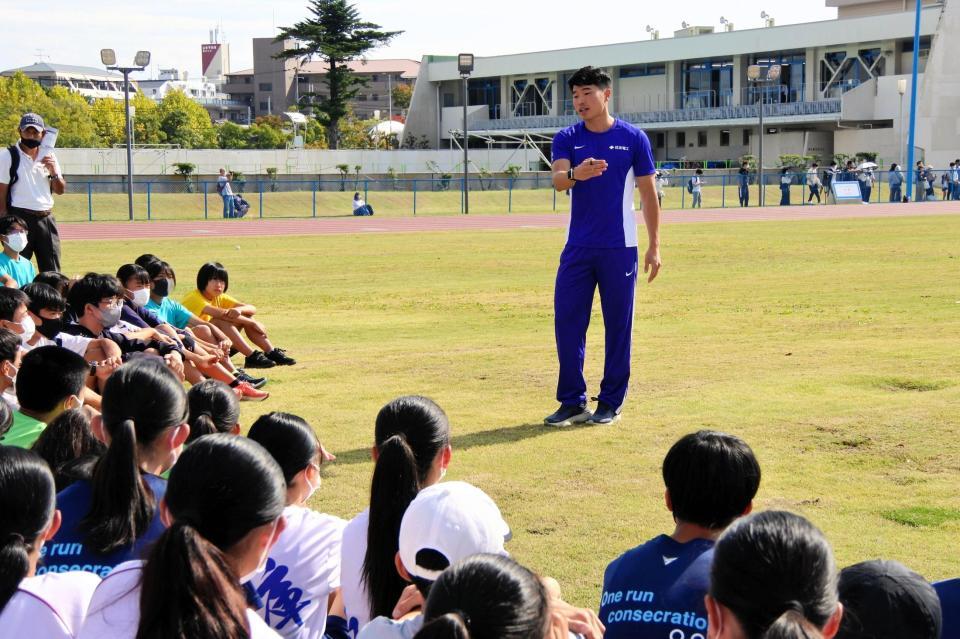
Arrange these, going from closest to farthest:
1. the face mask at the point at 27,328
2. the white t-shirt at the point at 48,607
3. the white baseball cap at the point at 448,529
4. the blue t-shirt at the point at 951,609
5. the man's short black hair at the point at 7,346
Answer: the white t-shirt at the point at 48,607 < the white baseball cap at the point at 448,529 < the blue t-shirt at the point at 951,609 < the man's short black hair at the point at 7,346 < the face mask at the point at 27,328

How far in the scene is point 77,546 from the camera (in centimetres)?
358

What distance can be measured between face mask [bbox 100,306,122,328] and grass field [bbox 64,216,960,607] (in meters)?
1.16

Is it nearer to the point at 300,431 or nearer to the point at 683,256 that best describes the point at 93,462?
the point at 300,431

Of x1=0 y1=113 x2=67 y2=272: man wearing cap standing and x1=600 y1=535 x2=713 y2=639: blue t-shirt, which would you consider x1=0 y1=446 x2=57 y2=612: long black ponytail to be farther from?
x1=0 y1=113 x2=67 y2=272: man wearing cap standing

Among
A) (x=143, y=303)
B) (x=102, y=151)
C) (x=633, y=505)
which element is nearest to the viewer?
(x=633, y=505)

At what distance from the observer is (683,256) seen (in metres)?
21.8

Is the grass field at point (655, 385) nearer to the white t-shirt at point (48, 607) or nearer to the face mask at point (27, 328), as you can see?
the face mask at point (27, 328)

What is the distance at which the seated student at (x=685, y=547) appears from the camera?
3205mm

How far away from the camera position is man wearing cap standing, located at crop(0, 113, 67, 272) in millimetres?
11344

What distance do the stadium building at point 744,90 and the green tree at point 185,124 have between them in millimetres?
16265

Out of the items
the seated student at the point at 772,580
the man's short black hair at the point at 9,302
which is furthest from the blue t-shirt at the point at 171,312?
the seated student at the point at 772,580

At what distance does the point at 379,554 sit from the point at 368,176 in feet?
177

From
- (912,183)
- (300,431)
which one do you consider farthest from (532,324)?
(912,183)

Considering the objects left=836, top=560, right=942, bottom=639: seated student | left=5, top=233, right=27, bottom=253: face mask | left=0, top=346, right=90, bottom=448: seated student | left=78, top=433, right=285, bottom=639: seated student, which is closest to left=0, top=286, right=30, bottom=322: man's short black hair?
left=0, top=346, right=90, bottom=448: seated student
